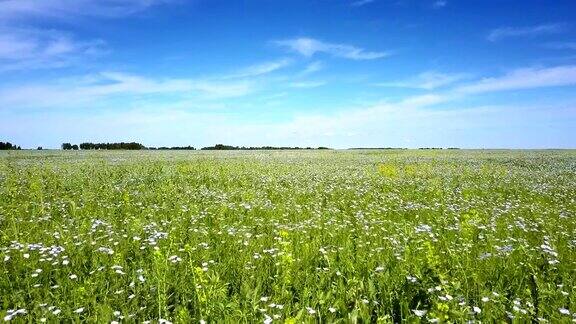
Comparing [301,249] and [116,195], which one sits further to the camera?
[116,195]


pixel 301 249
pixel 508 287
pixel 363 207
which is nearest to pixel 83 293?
pixel 301 249

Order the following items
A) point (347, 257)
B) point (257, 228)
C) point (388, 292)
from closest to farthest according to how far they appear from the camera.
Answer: point (388, 292)
point (347, 257)
point (257, 228)

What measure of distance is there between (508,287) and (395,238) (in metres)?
2.55

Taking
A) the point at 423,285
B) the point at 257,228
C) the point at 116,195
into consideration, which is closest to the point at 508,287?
the point at 423,285

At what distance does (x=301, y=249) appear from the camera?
6738 mm

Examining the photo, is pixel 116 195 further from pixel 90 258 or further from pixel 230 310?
pixel 230 310

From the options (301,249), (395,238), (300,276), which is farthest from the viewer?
(395,238)

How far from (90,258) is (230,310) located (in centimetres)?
317

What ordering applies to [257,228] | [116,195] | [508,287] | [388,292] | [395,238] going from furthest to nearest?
[116,195]
[257,228]
[395,238]
[508,287]
[388,292]

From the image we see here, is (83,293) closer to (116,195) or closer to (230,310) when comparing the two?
(230,310)

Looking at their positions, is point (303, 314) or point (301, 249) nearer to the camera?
point (303, 314)

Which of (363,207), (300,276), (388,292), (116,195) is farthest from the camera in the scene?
(116,195)

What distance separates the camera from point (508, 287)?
203 inches

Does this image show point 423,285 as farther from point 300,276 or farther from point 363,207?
point 363,207
